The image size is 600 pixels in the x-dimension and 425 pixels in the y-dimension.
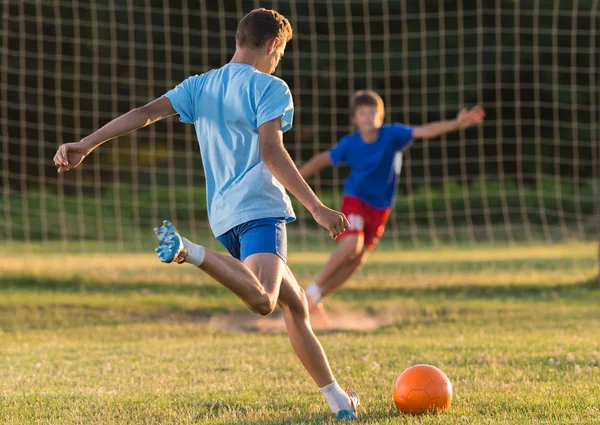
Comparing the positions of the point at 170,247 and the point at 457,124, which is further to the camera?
the point at 457,124

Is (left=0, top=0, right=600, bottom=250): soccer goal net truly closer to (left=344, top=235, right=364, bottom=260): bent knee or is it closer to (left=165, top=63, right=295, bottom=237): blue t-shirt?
(left=344, top=235, right=364, bottom=260): bent knee

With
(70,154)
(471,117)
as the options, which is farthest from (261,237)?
(471,117)

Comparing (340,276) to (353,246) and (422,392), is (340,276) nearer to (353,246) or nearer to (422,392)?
(353,246)

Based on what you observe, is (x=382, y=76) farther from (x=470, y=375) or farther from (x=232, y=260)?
(x=232, y=260)

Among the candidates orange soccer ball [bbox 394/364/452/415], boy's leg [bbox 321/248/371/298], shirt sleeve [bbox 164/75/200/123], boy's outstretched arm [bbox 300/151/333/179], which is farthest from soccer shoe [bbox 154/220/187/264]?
boy's leg [bbox 321/248/371/298]

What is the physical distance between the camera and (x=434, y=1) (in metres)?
24.8

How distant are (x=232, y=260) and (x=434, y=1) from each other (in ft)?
71.9

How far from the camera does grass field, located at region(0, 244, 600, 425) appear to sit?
4.62 m

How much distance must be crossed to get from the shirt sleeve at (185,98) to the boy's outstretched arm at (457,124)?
3423mm

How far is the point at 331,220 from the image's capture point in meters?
3.88

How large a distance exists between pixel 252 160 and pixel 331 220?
549 millimetres

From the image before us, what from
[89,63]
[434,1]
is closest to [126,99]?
[89,63]

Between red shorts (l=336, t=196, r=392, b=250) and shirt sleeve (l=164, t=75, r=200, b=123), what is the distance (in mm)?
4329

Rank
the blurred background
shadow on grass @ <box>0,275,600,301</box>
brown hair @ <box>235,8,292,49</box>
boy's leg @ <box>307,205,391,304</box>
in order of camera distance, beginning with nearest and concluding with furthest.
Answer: brown hair @ <box>235,8,292,49</box> → the blurred background → boy's leg @ <box>307,205,391,304</box> → shadow on grass @ <box>0,275,600,301</box>
